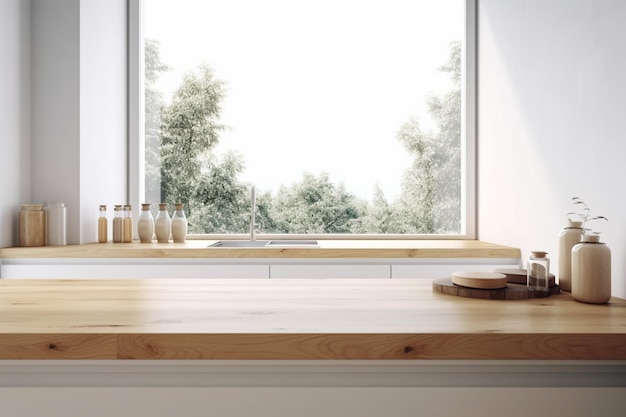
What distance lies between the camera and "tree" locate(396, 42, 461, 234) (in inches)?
128

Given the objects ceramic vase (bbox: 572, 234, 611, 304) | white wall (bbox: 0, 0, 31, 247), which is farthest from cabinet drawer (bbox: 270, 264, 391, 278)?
white wall (bbox: 0, 0, 31, 247)

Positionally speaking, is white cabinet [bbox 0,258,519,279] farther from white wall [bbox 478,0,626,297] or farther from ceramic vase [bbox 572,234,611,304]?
ceramic vase [bbox 572,234,611,304]

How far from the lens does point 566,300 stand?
1.36 m

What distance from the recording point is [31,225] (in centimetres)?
255

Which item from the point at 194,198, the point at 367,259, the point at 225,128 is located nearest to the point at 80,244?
the point at 194,198

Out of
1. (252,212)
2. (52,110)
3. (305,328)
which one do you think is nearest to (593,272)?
(305,328)

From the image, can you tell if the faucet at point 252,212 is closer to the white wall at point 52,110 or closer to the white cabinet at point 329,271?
the white cabinet at point 329,271

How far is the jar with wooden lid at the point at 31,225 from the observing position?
2547mm

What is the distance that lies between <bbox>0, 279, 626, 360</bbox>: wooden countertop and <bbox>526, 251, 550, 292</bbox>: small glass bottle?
0.08m

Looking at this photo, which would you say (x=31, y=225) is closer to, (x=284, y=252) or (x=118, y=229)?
(x=118, y=229)

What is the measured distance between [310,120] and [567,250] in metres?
2.09

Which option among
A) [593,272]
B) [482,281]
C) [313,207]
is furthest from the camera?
[313,207]

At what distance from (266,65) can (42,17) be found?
4.31 ft

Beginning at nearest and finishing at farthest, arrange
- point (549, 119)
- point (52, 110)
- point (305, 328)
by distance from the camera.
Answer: point (305, 328), point (549, 119), point (52, 110)
